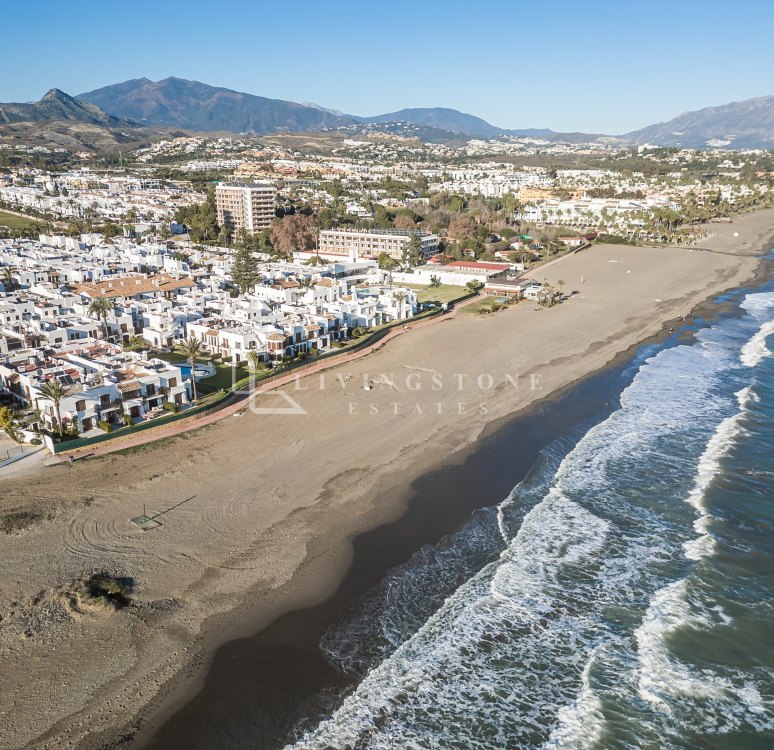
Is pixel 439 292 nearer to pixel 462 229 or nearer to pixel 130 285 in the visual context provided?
pixel 130 285

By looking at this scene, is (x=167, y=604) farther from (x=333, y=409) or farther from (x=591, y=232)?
(x=591, y=232)

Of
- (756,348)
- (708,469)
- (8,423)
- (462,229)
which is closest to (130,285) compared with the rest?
(8,423)

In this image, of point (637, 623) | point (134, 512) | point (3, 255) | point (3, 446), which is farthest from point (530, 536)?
point (3, 255)

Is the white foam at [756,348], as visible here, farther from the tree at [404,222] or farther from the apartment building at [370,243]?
the tree at [404,222]

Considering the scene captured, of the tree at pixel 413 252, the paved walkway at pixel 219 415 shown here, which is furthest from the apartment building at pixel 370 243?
the paved walkway at pixel 219 415

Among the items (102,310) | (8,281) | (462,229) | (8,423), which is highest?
(462,229)

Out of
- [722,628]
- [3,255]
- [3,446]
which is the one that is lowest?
[722,628]

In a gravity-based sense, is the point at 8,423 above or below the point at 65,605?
above
